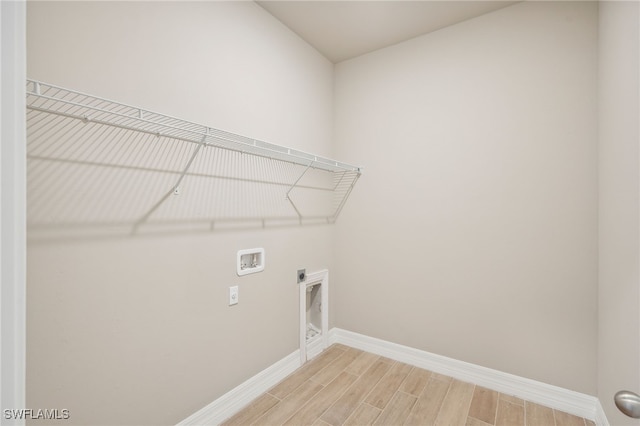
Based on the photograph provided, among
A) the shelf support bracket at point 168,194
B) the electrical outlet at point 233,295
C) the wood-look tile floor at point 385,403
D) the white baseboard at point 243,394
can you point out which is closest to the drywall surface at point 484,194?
the wood-look tile floor at point 385,403

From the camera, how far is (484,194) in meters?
1.98

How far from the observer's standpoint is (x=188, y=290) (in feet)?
4.89

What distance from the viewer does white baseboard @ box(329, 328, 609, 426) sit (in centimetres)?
168

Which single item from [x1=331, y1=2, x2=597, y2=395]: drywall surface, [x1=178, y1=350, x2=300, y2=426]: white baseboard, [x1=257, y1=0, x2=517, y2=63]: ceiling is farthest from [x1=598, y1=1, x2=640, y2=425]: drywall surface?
[x1=178, y1=350, x2=300, y2=426]: white baseboard

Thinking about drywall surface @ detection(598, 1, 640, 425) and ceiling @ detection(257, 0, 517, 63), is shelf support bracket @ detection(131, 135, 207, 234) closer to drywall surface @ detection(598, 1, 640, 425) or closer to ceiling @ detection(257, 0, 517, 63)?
ceiling @ detection(257, 0, 517, 63)

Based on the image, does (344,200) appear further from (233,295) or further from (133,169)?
(133,169)

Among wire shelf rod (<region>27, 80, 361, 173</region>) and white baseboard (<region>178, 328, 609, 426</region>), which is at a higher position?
wire shelf rod (<region>27, 80, 361, 173</region>)

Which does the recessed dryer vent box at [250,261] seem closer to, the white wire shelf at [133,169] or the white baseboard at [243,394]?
the white wire shelf at [133,169]

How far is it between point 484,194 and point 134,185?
215 centimetres

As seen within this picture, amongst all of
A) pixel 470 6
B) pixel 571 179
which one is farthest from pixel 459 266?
pixel 470 6

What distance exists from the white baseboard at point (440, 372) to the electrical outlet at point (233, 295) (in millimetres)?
539

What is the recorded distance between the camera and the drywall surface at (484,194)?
5.59ft

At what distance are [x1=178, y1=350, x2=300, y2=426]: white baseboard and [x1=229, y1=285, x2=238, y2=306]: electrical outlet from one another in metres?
0.54
